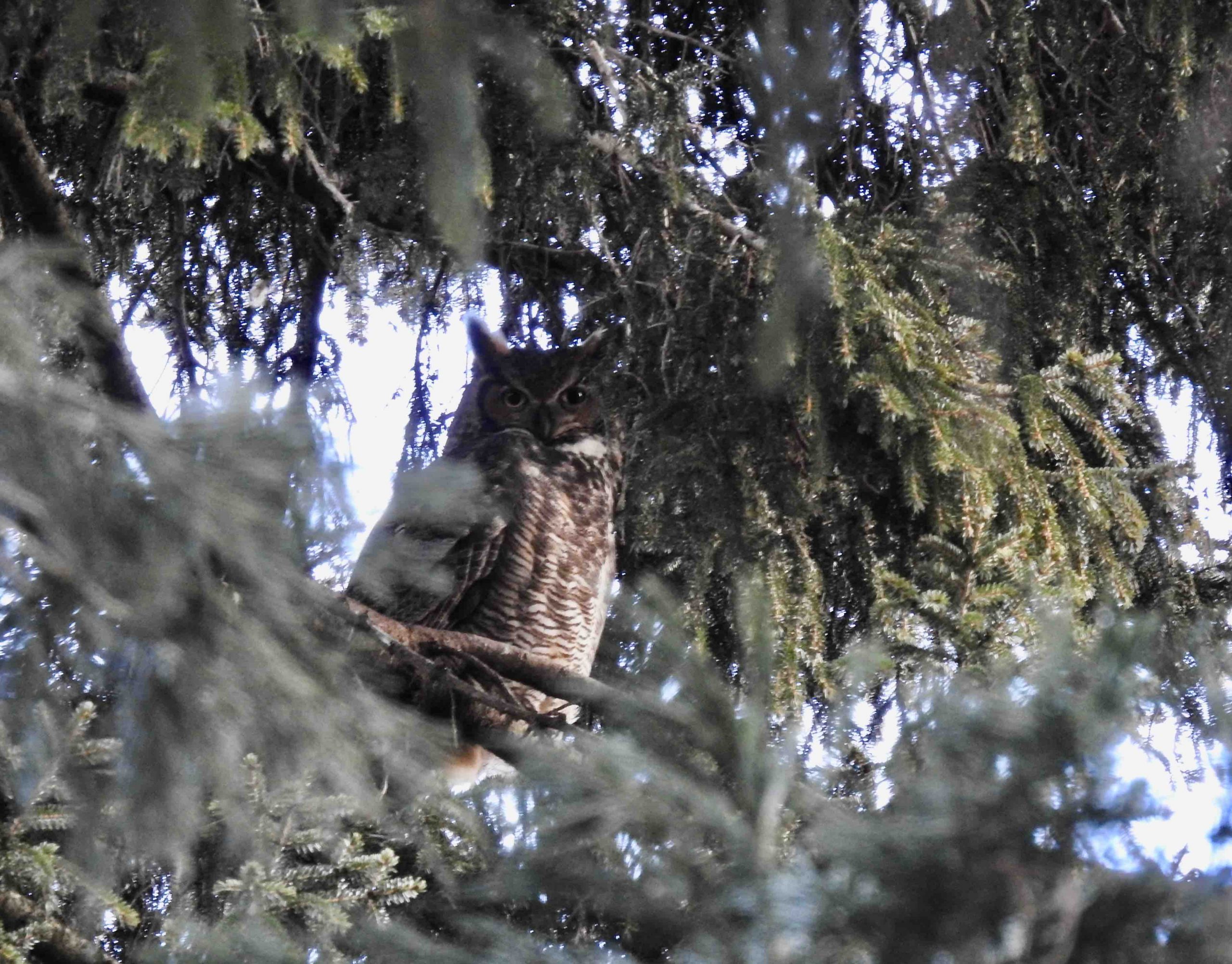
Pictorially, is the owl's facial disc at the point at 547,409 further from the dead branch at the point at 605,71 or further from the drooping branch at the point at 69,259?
the drooping branch at the point at 69,259

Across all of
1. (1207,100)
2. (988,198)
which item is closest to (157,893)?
(988,198)

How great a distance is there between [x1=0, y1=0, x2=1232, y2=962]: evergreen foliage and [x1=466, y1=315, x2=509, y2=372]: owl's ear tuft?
0.26 metres

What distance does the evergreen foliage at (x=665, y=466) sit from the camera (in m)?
0.81

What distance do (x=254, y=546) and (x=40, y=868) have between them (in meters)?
0.83

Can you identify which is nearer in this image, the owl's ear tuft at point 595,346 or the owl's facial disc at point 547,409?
the owl's ear tuft at point 595,346

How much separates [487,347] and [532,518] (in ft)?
1.77

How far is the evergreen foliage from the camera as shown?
81cm

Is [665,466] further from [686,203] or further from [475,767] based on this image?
[475,767]

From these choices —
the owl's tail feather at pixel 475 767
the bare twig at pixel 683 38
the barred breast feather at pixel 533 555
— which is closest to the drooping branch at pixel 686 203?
the bare twig at pixel 683 38

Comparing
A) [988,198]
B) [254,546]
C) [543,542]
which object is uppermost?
[988,198]

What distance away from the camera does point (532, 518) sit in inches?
125

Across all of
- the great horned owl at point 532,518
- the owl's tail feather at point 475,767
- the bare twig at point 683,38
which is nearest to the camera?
the bare twig at point 683,38

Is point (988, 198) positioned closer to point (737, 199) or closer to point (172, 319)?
point (737, 199)

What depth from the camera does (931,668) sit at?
175cm
